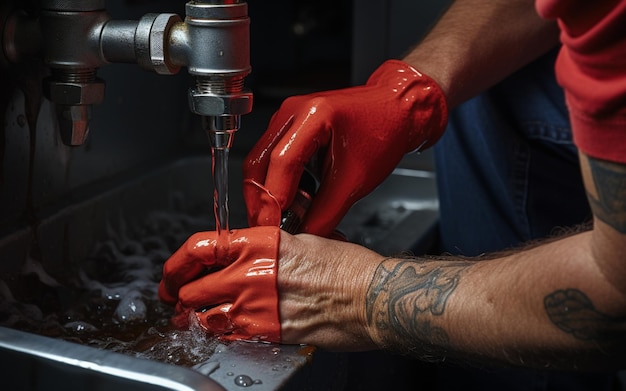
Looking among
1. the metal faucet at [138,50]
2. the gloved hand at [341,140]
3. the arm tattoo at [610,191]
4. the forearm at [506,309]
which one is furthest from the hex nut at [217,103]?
the arm tattoo at [610,191]

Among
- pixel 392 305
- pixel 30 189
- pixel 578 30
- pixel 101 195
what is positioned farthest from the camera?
pixel 101 195

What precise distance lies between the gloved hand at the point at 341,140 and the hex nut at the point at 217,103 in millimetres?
123

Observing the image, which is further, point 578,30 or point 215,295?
point 215,295

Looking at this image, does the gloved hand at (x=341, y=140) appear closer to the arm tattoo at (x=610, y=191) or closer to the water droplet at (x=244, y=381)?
the water droplet at (x=244, y=381)

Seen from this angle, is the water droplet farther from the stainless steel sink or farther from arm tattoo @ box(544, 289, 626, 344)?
arm tattoo @ box(544, 289, 626, 344)

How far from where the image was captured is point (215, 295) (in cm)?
86

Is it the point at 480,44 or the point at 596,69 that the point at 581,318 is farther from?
the point at 480,44

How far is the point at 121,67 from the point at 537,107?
645 millimetres

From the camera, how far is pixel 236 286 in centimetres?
84

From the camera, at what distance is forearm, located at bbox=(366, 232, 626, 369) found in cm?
70

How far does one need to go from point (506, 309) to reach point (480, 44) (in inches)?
21.1

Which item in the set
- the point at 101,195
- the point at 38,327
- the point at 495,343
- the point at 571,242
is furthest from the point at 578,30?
the point at 101,195

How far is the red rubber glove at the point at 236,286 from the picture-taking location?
0.84 meters

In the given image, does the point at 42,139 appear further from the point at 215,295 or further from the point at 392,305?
the point at 392,305
